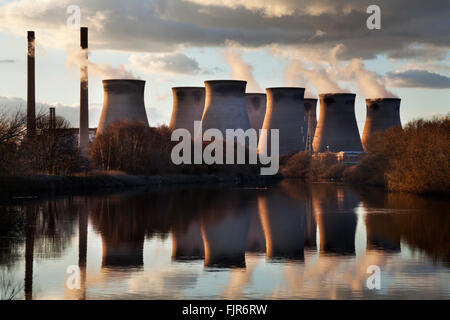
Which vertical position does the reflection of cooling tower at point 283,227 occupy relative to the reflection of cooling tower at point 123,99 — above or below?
below

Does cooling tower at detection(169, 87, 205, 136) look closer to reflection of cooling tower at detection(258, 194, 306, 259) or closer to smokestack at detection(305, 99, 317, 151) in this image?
smokestack at detection(305, 99, 317, 151)

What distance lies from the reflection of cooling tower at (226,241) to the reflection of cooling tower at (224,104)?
40.6m

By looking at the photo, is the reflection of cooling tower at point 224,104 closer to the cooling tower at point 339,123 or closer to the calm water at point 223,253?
the cooling tower at point 339,123

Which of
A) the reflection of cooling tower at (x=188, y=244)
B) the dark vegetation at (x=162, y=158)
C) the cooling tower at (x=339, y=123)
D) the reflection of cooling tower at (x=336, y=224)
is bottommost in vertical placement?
the reflection of cooling tower at (x=336, y=224)

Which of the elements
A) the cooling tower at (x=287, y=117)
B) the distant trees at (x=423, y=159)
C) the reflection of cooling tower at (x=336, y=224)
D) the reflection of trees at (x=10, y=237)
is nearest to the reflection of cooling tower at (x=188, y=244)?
the reflection of cooling tower at (x=336, y=224)

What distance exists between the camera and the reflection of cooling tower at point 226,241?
10531 mm

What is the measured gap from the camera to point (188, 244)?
40.9 feet

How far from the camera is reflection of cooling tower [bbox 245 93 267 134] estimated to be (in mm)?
75000

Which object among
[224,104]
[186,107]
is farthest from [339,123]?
[186,107]

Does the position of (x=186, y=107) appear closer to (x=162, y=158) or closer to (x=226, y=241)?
(x=162, y=158)

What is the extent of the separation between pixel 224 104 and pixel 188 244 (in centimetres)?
4654

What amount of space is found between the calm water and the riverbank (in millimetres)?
2855

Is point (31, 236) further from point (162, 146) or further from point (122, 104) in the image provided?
point (122, 104)
